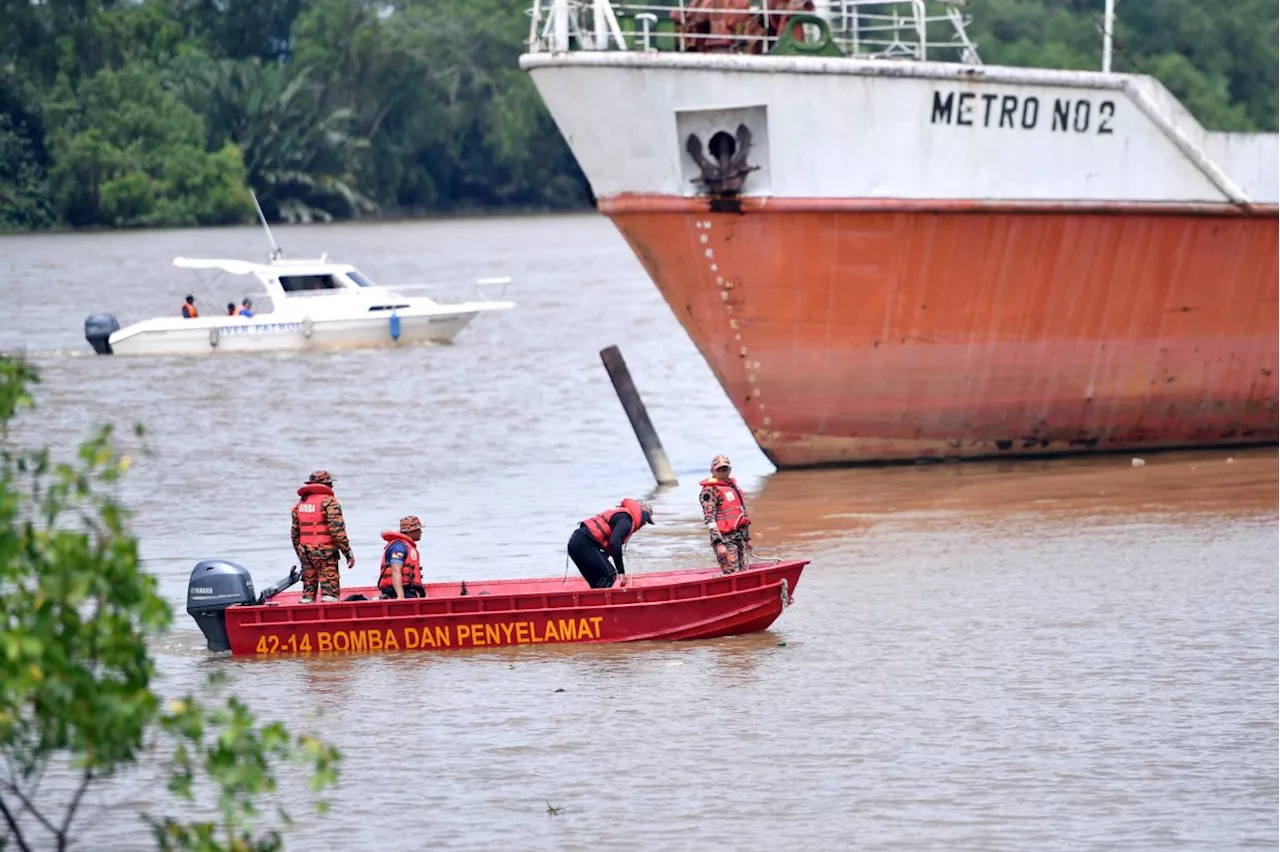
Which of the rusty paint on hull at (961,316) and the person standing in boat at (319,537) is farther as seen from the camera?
the rusty paint on hull at (961,316)

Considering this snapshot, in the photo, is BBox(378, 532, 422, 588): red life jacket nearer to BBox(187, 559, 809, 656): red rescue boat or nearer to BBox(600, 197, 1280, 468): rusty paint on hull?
BBox(187, 559, 809, 656): red rescue boat

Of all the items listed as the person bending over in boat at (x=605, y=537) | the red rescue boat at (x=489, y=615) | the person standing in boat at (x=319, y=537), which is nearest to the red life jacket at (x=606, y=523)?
the person bending over in boat at (x=605, y=537)

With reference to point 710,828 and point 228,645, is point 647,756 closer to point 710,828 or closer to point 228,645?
point 710,828

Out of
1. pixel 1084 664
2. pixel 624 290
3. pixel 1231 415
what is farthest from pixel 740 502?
pixel 624 290

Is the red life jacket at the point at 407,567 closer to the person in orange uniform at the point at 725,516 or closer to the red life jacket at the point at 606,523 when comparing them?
the red life jacket at the point at 606,523

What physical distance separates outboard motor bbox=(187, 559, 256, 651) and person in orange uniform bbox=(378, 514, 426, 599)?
0.98m

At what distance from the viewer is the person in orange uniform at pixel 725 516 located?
1452 cm

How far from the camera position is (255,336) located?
36312mm

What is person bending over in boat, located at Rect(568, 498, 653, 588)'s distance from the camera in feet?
47.3

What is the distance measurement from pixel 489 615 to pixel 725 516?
1.80 meters

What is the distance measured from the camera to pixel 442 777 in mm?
11508

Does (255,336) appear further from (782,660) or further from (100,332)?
(782,660)

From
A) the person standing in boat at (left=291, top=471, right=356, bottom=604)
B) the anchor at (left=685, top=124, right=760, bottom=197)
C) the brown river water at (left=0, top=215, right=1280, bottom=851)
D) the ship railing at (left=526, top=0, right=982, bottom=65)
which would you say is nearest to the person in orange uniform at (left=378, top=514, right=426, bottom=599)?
the person standing in boat at (left=291, top=471, right=356, bottom=604)

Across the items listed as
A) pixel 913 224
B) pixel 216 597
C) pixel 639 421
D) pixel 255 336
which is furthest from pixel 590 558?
pixel 255 336
